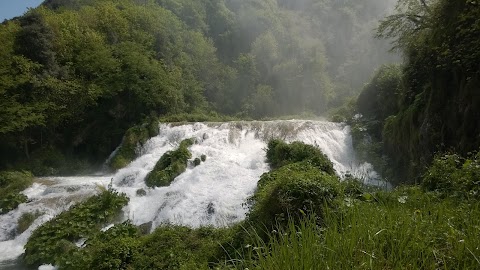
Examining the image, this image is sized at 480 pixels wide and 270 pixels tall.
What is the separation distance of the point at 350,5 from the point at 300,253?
165 ft

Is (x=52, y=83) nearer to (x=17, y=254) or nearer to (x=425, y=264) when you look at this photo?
(x=17, y=254)

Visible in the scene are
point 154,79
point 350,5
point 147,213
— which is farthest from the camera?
point 350,5

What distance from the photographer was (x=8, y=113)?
20016 mm

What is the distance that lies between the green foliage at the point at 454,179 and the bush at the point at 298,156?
19.4 ft

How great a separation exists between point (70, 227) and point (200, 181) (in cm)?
488

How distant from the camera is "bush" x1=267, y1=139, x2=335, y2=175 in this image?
12511mm

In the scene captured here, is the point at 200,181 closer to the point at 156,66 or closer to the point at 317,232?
the point at 317,232

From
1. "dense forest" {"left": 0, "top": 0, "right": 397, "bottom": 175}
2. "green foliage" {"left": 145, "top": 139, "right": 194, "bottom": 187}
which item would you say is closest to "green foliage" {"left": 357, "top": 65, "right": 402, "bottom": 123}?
"green foliage" {"left": 145, "top": 139, "right": 194, "bottom": 187}

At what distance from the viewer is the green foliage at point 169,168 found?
14.8 meters

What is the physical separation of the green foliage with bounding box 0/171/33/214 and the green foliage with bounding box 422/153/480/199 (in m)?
13.6

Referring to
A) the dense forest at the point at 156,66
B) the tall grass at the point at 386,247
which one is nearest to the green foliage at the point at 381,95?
the dense forest at the point at 156,66

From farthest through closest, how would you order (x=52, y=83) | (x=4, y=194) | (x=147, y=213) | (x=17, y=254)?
1. (x=52, y=83)
2. (x=4, y=194)
3. (x=147, y=213)
4. (x=17, y=254)

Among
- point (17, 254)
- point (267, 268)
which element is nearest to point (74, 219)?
point (17, 254)

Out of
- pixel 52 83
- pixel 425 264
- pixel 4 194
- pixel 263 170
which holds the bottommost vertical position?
pixel 263 170
